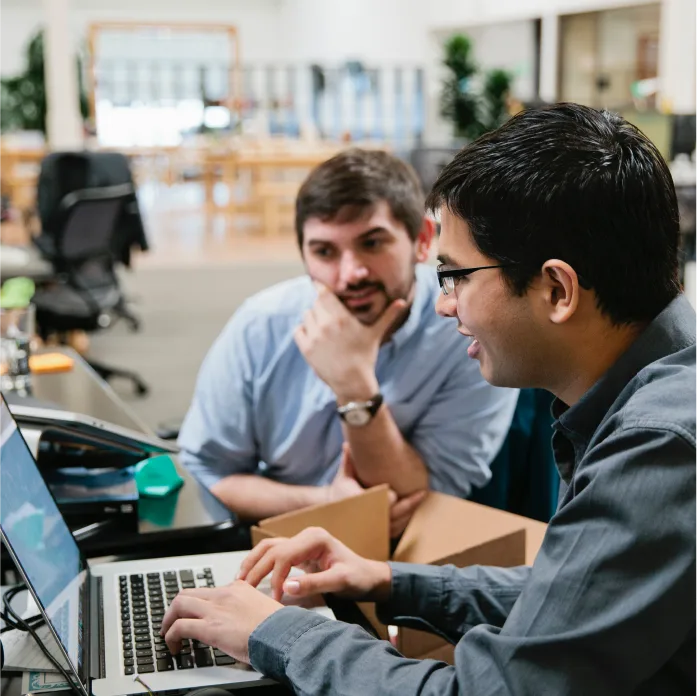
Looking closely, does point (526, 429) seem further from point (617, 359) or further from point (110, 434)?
point (617, 359)

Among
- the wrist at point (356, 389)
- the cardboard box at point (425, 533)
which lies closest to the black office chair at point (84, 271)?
the wrist at point (356, 389)

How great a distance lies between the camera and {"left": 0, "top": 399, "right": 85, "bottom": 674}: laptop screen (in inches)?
36.6

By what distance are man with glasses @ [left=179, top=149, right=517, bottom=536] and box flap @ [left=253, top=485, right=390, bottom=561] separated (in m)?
0.22

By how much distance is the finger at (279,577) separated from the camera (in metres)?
1.12

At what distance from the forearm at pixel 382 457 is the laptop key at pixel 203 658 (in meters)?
0.65

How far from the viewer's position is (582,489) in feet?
2.63

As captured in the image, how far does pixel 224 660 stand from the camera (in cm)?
101

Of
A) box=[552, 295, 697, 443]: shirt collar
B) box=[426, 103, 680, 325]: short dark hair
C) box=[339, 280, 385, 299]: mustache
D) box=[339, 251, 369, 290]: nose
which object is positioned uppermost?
box=[426, 103, 680, 325]: short dark hair

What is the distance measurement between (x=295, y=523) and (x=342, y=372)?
409mm

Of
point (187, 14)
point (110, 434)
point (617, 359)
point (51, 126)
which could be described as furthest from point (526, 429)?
point (187, 14)

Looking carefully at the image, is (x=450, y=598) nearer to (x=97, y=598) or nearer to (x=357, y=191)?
(x=97, y=598)

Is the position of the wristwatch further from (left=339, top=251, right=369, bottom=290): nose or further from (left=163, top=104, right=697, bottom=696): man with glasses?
(left=163, top=104, right=697, bottom=696): man with glasses

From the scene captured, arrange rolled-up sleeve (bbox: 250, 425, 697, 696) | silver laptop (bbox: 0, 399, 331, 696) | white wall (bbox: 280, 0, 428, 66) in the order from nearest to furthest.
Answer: rolled-up sleeve (bbox: 250, 425, 697, 696) → silver laptop (bbox: 0, 399, 331, 696) → white wall (bbox: 280, 0, 428, 66)

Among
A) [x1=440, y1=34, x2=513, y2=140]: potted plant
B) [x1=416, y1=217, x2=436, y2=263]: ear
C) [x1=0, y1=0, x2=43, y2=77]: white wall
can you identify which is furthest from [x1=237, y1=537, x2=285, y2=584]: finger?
[x1=0, y1=0, x2=43, y2=77]: white wall
